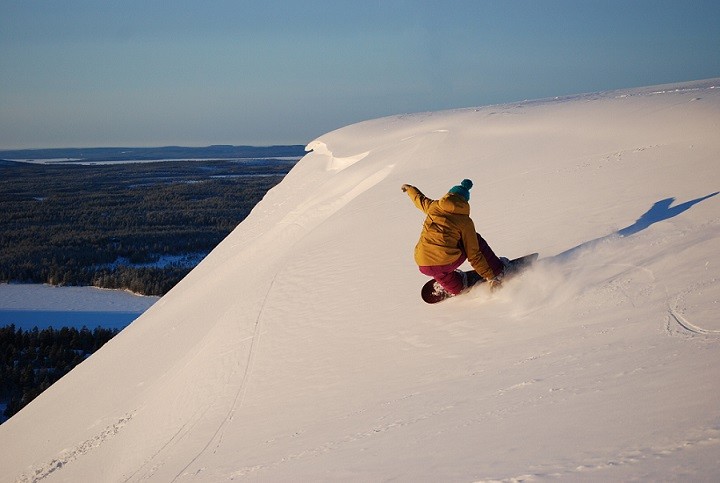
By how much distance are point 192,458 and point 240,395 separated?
39.1 inches

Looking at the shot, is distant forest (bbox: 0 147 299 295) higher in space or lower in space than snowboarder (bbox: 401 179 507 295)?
lower

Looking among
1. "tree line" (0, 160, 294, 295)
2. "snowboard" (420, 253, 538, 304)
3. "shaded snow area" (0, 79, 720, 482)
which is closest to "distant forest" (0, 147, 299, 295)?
"tree line" (0, 160, 294, 295)

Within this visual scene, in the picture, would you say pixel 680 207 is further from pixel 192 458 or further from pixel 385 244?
pixel 192 458

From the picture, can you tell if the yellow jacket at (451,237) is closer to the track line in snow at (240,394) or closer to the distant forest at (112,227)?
the track line in snow at (240,394)

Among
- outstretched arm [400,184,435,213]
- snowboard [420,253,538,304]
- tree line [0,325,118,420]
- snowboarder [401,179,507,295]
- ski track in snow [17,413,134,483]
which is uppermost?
outstretched arm [400,184,435,213]

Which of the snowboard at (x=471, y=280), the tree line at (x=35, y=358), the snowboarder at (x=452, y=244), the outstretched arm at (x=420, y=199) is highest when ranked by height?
the outstretched arm at (x=420, y=199)

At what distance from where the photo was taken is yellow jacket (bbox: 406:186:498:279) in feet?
18.8

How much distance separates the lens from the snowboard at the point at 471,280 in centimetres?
585

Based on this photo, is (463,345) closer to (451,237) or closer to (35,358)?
(451,237)

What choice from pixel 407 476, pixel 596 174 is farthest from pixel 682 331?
pixel 596 174

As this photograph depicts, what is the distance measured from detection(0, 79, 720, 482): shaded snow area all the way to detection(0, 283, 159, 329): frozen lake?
43.7ft

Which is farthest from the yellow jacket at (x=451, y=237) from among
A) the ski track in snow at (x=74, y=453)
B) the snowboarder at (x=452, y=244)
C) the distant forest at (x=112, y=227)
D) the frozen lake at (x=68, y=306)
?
Result: the distant forest at (x=112, y=227)

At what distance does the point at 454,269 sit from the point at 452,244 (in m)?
0.24

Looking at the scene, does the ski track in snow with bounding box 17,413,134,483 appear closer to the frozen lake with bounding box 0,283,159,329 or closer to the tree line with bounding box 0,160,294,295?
the frozen lake with bounding box 0,283,159,329
